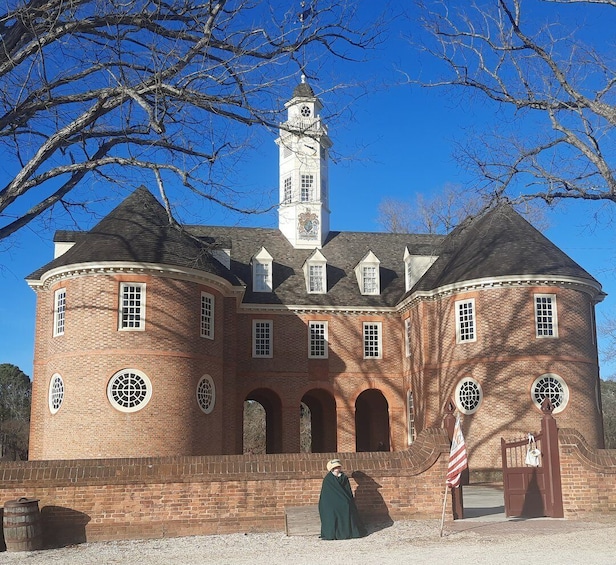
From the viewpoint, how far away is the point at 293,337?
32.7m

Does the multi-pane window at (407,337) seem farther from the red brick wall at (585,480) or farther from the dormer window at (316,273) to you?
the red brick wall at (585,480)

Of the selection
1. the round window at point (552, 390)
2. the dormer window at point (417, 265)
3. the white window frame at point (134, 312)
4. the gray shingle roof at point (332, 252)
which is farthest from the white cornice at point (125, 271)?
the round window at point (552, 390)

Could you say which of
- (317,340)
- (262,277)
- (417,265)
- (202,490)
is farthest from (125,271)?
(417,265)

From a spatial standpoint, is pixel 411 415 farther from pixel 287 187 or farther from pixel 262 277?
pixel 287 187

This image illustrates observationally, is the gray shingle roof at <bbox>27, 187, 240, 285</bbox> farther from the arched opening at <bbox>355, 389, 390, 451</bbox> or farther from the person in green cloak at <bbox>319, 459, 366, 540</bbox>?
the arched opening at <bbox>355, 389, 390, 451</bbox>

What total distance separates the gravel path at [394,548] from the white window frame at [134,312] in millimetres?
11360

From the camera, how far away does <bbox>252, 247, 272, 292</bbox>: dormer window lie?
33.4m

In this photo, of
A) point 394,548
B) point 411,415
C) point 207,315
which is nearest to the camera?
point 394,548

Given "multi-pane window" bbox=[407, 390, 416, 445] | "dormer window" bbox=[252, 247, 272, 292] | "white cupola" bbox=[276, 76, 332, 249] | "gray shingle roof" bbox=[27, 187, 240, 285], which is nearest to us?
"gray shingle roof" bbox=[27, 187, 240, 285]

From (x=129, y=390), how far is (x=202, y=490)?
34.0ft

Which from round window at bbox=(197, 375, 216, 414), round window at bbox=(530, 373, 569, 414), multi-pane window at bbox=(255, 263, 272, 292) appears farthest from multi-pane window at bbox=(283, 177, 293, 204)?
round window at bbox=(530, 373, 569, 414)

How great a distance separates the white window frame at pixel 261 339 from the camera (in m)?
32.4

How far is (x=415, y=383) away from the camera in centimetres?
3042

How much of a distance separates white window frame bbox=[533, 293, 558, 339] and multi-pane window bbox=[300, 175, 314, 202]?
15.3 m
